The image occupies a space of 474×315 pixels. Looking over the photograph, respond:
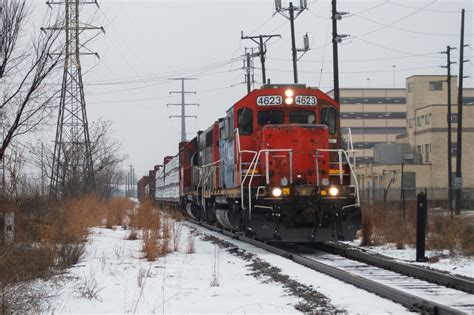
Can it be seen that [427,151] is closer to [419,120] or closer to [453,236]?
[419,120]

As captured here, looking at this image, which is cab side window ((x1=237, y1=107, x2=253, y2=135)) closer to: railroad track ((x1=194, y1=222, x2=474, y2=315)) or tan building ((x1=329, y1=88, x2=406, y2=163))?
railroad track ((x1=194, y1=222, x2=474, y2=315))

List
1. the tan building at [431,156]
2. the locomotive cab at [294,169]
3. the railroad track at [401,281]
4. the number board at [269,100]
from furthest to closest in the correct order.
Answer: the tan building at [431,156], the number board at [269,100], the locomotive cab at [294,169], the railroad track at [401,281]

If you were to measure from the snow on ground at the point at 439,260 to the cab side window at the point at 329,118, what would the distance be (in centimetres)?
314

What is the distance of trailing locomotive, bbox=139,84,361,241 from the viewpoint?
1253 cm

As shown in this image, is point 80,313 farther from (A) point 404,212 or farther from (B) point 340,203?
(A) point 404,212

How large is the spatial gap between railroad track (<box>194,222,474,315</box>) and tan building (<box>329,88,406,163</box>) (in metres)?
88.3

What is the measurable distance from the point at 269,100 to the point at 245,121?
78 cm

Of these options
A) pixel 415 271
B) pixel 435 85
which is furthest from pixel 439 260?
pixel 435 85

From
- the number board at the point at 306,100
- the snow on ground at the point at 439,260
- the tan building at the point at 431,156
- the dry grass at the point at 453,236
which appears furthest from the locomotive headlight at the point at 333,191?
the tan building at the point at 431,156

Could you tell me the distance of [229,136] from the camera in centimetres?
1483

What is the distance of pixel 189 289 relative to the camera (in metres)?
8.05

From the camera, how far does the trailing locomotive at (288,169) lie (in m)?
12.5

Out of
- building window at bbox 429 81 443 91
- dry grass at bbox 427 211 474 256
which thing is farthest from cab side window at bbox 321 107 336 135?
building window at bbox 429 81 443 91

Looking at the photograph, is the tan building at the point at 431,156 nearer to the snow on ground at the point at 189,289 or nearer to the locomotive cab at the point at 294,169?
the locomotive cab at the point at 294,169
